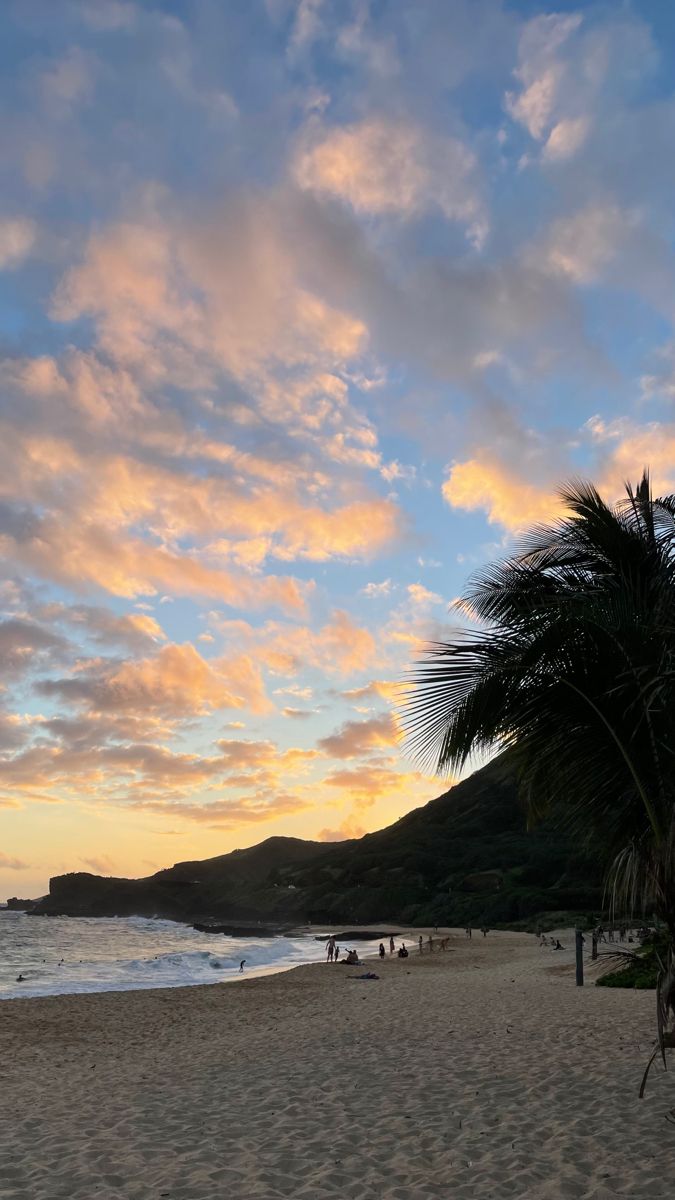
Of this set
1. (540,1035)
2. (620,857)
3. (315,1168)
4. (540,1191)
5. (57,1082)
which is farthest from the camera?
(540,1035)

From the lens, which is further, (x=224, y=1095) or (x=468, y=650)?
(x=224, y=1095)

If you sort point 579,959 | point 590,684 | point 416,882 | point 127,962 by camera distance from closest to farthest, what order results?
1. point 590,684
2. point 579,959
3. point 127,962
4. point 416,882

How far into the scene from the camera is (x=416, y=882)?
82625 mm

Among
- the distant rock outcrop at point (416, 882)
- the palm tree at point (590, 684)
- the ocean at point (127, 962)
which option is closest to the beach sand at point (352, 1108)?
the palm tree at point (590, 684)

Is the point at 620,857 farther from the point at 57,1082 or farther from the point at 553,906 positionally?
the point at 553,906

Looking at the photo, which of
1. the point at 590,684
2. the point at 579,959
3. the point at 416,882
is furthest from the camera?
the point at 416,882

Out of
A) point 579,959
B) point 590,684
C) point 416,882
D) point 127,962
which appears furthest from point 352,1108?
point 416,882

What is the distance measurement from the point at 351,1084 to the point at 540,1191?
4.15 metres

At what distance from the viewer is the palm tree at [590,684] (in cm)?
722

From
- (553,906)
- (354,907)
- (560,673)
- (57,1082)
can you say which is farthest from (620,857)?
(354,907)

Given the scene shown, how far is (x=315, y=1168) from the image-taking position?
616 centimetres

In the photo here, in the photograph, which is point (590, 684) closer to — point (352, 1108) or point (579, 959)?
point (352, 1108)

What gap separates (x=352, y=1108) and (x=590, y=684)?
15.7ft

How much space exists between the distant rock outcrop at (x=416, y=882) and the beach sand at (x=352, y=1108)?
31387mm
